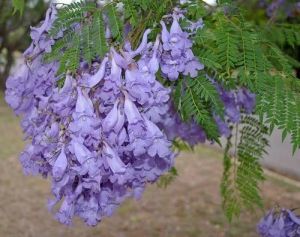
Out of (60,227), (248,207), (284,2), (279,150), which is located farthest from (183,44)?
(279,150)

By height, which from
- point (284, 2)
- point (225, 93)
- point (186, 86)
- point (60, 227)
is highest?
point (186, 86)

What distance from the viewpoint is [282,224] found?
6.58ft

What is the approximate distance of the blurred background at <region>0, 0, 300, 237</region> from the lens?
4949 mm

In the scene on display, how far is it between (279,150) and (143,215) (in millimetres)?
3243

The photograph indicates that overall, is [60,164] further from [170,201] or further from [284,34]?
[170,201]

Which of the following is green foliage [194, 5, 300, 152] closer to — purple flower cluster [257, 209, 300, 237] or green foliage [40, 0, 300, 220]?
green foliage [40, 0, 300, 220]

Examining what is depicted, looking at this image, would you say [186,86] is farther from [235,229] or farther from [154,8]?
[235,229]

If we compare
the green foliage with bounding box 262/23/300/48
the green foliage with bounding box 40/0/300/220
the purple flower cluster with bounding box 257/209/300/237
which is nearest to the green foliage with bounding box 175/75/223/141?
the green foliage with bounding box 40/0/300/220

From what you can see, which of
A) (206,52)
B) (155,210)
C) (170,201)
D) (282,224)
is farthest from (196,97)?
(170,201)

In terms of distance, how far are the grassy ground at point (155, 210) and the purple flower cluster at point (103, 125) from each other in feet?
10.7

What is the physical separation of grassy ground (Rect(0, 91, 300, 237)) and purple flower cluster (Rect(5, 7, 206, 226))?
3.25m

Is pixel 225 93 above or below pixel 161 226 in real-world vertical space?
Answer: above

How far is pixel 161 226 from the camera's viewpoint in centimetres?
526

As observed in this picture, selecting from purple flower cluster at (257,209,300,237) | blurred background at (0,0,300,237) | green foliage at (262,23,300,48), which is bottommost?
blurred background at (0,0,300,237)
